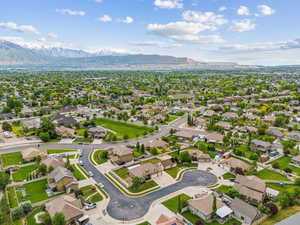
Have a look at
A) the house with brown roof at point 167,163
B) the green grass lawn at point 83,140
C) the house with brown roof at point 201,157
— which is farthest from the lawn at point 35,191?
the house with brown roof at point 201,157

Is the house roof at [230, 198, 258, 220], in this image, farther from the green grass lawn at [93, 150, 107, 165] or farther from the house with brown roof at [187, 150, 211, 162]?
the green grass lawn at [93, 150, 107, 165]

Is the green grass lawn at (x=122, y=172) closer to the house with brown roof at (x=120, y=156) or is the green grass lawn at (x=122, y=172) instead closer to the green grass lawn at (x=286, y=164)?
the house with brown roof at (x=120, y=156)

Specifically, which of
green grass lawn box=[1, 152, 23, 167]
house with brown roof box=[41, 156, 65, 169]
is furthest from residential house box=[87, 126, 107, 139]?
green grass lawn box=[1, 152, 23, 167]

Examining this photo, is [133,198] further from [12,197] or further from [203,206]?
[12,197]

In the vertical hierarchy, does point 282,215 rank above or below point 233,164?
below

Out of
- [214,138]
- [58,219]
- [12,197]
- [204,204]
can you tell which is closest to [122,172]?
[58,219]

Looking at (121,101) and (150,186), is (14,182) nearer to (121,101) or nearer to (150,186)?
(150,186)
